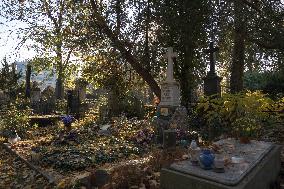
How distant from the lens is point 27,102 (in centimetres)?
1995

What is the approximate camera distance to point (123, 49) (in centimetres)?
1739

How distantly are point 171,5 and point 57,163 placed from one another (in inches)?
403

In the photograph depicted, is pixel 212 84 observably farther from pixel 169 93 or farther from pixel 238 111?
pixel 238 111

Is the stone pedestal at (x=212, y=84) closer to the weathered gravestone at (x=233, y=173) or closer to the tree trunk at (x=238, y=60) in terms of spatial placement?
the tree trunk at (x=238, y=60)

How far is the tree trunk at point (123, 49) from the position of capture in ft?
57.1

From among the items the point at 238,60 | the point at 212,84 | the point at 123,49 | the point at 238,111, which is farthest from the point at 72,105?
the point at 238,111

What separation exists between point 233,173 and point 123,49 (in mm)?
13653

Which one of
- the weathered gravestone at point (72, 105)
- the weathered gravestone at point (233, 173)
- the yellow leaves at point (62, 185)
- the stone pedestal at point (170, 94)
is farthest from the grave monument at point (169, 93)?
the weathered gravestone at point (233, 173)

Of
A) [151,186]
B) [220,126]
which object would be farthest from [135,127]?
[151,186]

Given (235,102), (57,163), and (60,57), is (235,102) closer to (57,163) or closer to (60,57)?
(57,163)

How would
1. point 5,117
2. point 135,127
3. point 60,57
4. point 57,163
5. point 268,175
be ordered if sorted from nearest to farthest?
point 268,175
point 57,163
point 135,127
point 5,117
point 60,57

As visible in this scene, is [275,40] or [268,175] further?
[275,40]

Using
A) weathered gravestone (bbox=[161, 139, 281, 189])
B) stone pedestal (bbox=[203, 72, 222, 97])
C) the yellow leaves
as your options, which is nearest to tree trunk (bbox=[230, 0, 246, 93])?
stone pedestal (bbox=[203, 72, 222, 97])

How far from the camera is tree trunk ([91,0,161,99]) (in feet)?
57.1
